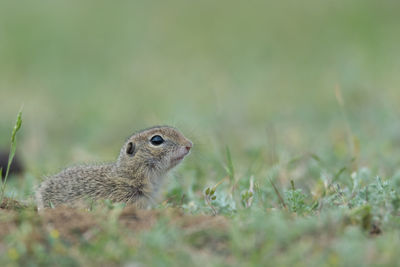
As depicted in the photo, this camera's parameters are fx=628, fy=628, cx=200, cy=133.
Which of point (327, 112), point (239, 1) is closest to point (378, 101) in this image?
point (327, 112)

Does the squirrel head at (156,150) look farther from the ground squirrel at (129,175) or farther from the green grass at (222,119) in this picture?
the green grass at (222,119)

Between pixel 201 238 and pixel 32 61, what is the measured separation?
13.0 meters

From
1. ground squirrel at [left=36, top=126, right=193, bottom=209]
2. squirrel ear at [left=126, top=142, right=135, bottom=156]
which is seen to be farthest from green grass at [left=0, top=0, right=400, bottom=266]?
squirrel ear at [left=126, top=142, right=135, bottom=156]

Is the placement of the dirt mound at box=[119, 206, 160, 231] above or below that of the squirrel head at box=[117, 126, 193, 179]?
below

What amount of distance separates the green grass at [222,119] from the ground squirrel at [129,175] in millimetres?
216

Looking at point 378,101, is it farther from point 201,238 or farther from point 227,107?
point 201,238

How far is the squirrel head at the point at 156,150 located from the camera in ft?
18.3

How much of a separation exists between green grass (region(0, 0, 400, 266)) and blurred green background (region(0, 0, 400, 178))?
0.05 meters

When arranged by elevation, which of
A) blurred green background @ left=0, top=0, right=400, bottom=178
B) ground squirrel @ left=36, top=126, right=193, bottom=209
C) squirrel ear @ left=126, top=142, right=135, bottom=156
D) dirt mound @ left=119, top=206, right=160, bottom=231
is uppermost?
blurred green background @ left=0, top=0, right=400, bottom=178

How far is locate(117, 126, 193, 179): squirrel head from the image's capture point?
557cm

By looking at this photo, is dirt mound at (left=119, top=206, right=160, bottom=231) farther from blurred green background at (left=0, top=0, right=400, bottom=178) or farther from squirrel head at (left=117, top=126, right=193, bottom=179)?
blurred green background at (left=0, top=0, right=400, bottom=178)

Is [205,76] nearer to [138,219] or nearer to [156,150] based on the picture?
[156,150]

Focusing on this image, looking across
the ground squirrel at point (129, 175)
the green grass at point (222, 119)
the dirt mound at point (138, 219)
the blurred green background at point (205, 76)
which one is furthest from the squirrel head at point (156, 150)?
the dirt mound at point (138, 219)

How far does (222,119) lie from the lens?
983cm
